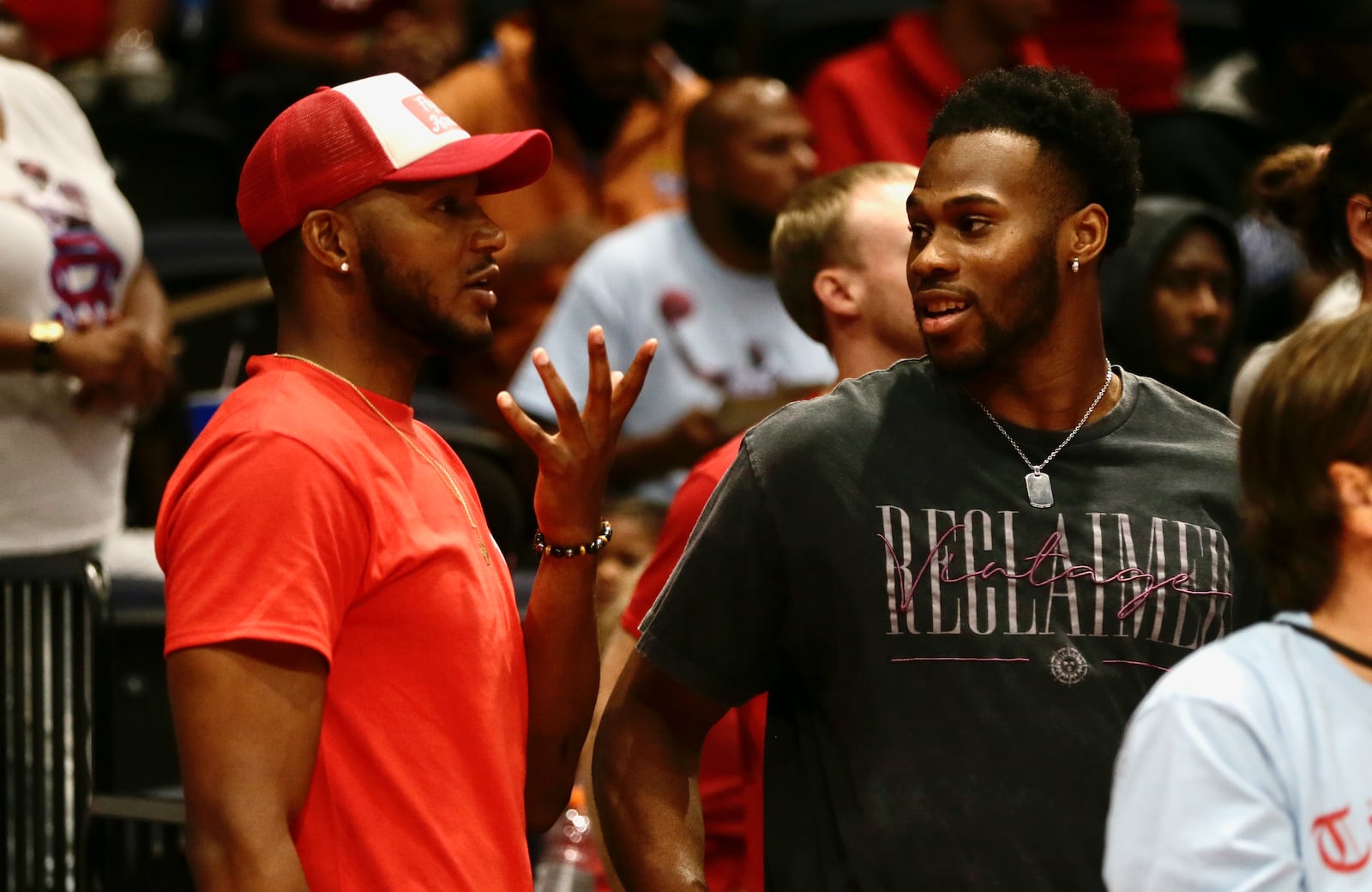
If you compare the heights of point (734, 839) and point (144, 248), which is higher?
point (144, 248)

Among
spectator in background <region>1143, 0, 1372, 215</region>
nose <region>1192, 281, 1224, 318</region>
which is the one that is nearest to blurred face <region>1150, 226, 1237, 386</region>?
nose <region>1192, 281, 1224, 318</region>

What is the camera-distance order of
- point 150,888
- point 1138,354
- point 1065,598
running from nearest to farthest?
point 1065,598, point 150,888, point 1138,354

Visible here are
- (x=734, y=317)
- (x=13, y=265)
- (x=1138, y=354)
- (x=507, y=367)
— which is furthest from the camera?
(x=507, y=367)

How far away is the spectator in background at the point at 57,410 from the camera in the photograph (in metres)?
3.47

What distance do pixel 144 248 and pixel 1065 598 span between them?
3481 millimetres

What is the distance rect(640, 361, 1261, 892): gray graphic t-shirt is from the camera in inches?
83.5

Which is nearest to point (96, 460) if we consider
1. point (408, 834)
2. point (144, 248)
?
point (144, 248)

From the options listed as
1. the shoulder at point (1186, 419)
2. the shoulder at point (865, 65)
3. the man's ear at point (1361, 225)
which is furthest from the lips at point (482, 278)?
the shoulder at point (865, 65)

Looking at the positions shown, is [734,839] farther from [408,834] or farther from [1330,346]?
[1330,346]

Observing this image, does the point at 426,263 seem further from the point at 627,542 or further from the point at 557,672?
the point at 627,542

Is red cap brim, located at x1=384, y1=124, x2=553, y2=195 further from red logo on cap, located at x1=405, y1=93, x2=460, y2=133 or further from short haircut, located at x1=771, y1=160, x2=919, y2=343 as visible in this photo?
short haircut, located at x1=771, y1=160, x2=919, y2=343

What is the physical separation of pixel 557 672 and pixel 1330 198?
141 cm

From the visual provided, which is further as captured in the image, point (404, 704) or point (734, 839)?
point (734, 839)

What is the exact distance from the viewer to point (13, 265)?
371 cm
